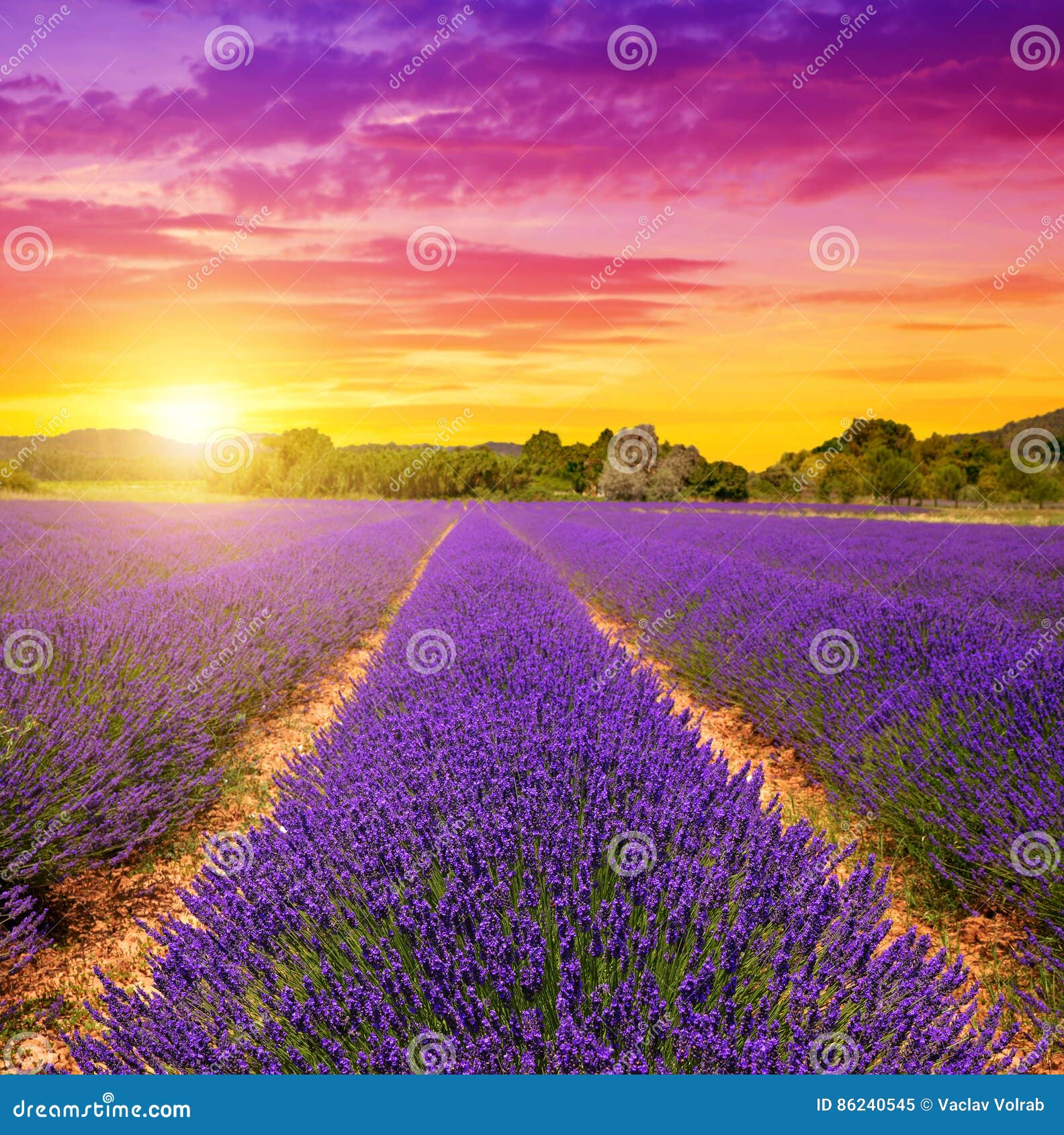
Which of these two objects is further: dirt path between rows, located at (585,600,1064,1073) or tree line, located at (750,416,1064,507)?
tree line, located at (750,416,1064,507)

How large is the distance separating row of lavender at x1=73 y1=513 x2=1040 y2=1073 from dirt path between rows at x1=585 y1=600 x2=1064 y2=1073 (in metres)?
0.21

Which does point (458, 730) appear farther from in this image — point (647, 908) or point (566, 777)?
point (647, 908)

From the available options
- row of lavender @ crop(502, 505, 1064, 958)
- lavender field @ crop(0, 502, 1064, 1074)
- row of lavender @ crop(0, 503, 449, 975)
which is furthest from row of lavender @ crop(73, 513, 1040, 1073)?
row of lavender @ crop(0, 503, 449, 975)

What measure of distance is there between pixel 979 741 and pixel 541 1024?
2034 millimetres

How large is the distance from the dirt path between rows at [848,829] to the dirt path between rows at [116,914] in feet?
6.25

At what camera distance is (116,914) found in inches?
89.6

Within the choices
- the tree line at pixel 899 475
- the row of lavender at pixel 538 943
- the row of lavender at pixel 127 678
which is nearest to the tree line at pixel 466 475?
the tree line at pixel 899 475

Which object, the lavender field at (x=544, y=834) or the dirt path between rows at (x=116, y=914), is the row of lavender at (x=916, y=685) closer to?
the lavender field at (x=544, y=834)

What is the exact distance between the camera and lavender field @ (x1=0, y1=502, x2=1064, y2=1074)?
1.07 metres

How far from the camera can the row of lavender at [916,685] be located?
206 cm

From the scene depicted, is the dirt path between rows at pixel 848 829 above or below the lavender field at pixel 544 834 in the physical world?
below

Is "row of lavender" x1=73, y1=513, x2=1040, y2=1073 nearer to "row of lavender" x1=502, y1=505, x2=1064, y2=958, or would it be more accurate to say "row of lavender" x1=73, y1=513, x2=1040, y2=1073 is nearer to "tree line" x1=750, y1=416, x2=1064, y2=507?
"row of lavender" x1=502, y1=505, x2=1064, y2=958

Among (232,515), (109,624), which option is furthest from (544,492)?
(109,624)

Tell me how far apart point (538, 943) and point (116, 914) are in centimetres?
189
